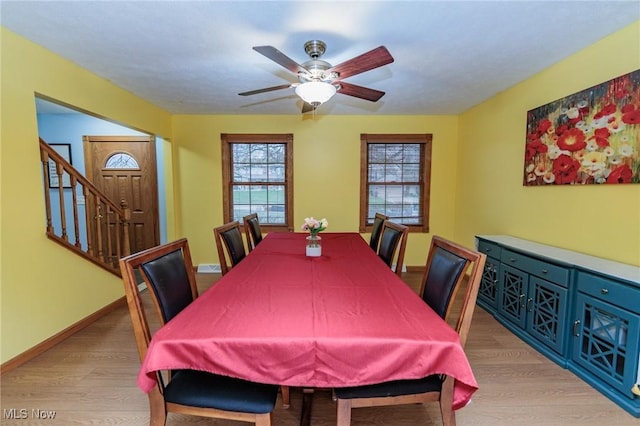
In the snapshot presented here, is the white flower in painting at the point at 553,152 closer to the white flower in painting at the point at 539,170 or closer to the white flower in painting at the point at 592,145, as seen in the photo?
the white flower in painting at the point at 539,170

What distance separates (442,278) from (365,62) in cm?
135

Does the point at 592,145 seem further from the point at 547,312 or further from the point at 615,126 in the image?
the point at 547,312

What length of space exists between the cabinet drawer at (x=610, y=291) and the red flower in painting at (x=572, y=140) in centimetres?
105

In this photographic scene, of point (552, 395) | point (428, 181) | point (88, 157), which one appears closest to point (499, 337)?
point (552, 395)

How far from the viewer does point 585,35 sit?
2045 millimetres

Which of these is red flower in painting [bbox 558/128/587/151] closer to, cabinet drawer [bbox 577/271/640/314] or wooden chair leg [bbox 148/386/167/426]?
cabinet drawer [bbox 577/271/640/314]

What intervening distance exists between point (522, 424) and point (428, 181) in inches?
129

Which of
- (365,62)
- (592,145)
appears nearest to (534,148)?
→ (592,145)

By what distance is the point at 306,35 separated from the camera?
2035 millimetres

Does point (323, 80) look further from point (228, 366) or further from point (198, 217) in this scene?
point (198, 217)

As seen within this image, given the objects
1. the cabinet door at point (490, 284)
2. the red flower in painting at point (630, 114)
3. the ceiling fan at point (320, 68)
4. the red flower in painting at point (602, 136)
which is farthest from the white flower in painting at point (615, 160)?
the ceiling fan at point (320, 68)

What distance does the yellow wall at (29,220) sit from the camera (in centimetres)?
200

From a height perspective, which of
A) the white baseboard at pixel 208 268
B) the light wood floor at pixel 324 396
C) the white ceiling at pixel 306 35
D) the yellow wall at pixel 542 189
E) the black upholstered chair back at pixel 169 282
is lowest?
the light wood floor at pixel 324 396

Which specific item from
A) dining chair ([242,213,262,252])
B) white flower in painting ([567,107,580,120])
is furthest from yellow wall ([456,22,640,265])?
dining chair ([242,213,262,252])
